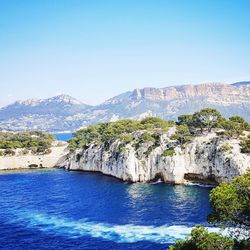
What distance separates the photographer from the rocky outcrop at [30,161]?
143 m

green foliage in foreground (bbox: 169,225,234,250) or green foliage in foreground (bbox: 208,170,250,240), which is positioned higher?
green foliage in foreground (bbox: 208,170,250,240)

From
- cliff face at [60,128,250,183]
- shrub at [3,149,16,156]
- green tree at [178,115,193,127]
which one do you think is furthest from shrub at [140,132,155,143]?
shrub at [3,149,16,156]

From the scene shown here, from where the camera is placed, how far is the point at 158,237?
59.8 m

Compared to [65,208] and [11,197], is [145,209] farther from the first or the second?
[11,197]

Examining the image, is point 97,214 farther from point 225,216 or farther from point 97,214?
point 225,216

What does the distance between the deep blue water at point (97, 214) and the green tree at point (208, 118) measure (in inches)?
1082

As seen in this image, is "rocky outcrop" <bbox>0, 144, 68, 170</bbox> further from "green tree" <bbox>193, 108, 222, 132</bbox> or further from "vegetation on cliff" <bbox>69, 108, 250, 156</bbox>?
"green tree" <bbox>193, 108, 222, 132</bbox>

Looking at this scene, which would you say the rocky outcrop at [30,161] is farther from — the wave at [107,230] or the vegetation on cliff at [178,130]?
the wave at [107,230]

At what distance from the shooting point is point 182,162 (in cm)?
10281

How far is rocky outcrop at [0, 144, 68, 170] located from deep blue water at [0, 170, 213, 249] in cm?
3251

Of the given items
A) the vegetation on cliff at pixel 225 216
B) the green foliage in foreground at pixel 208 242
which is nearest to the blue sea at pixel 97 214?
the vegetation on cliff at pixel 225 216

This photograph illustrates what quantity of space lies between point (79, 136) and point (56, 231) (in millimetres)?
87969

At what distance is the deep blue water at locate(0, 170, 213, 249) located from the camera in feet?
197

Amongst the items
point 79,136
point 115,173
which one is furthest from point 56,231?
point 79,136
